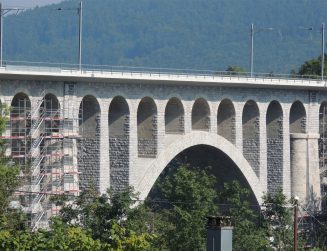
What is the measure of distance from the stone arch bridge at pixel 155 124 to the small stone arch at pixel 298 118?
0.06 metres

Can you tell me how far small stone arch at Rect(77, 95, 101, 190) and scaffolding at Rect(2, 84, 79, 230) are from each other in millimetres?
1833

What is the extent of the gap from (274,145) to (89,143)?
17.6 metres

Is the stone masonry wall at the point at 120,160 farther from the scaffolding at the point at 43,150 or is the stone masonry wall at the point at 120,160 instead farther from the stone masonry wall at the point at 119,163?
the scaffolding at the point at 43,150

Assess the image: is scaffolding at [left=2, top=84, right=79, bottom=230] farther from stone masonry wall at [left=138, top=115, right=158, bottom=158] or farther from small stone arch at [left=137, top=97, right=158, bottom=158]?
stone masonry wall at [left=138, top=115, right=158, bottom=158]

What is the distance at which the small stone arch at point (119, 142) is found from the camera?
213ft

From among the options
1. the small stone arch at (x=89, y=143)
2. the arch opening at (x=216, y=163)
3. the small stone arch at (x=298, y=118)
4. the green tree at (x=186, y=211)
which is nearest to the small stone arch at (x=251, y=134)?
the arch opening at (x=216, y=163)

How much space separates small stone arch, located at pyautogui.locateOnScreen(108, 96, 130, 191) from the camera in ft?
213

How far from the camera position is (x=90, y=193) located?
5847 centimetres

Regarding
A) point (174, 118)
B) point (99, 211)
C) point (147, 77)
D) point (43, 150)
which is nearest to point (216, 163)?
point (174, 118)

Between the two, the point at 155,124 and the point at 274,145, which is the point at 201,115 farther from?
→ the point at 274,145

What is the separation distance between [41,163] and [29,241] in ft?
86.9

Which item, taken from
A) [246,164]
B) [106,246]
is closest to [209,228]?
[106,246]

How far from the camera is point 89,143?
63344 millimetres

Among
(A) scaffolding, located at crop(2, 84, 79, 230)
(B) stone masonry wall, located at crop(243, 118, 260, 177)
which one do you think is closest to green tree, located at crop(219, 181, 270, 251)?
(B) stone masonry wall, located at crop(243, 118, 260, 177)
